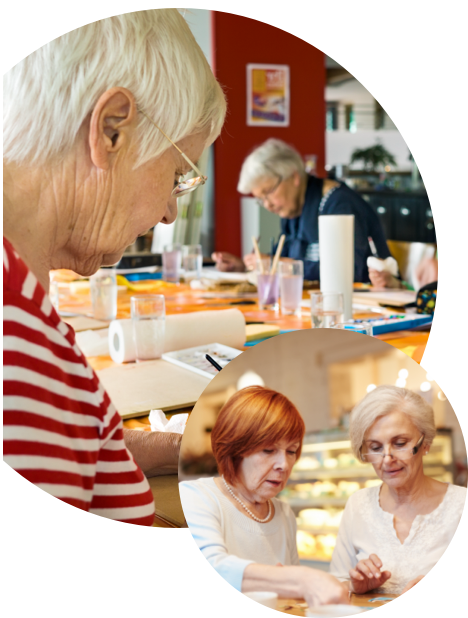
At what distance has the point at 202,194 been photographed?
4.83 meters

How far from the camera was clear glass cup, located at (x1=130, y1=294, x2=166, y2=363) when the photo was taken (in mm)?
1305

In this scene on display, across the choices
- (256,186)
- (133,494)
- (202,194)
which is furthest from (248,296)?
(202,194)

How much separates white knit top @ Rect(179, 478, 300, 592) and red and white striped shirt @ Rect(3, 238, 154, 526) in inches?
4.6

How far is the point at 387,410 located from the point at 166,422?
442 millimetres

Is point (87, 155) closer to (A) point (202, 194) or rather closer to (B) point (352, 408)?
(B) point (352, 408)

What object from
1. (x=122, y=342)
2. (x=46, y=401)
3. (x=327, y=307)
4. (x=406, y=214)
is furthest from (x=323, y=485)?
(x=406, y=214)

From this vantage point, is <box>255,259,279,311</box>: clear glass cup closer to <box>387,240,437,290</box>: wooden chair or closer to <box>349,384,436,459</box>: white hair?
<box>387,240,437,290</box>: wooden chair

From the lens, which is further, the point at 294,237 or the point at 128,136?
the point at 294,237

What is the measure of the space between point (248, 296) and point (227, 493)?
148 cm

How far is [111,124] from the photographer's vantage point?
731mm

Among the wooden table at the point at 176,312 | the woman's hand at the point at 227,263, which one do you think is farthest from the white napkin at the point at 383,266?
the woman's hand at the point at 227,263

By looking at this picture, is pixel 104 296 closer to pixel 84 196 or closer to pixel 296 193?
pixel 84 196

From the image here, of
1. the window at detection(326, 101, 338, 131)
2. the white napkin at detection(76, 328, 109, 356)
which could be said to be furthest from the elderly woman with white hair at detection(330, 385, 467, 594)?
the window at detection(326, 101, 338, 131)

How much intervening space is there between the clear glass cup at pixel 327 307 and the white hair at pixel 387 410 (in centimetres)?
80
